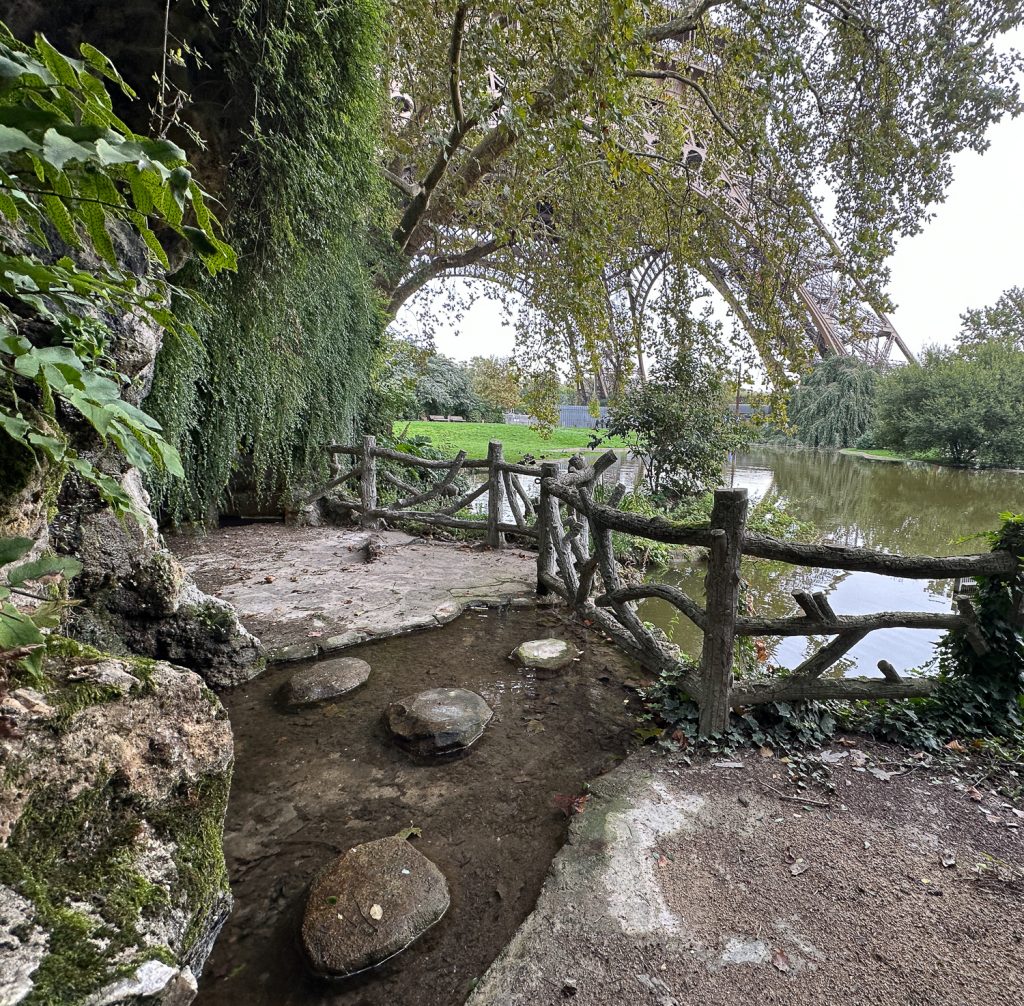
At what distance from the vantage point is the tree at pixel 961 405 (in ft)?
58.8

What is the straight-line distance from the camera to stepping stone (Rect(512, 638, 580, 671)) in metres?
3.23

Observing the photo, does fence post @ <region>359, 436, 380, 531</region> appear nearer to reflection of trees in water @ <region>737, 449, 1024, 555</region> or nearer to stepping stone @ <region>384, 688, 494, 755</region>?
stepping stone @ <region>384, 688, 494, 755</region>

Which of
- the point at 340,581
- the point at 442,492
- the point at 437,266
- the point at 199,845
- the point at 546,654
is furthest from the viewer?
the point at 437,266

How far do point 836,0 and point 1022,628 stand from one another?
16.5 ft

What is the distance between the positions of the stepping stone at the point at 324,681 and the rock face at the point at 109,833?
4.06 ft

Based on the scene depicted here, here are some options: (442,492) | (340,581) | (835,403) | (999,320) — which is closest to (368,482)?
(442,492)

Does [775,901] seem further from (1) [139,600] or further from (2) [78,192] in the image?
(1) [139,600]

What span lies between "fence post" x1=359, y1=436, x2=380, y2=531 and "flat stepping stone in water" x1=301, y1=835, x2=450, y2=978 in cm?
551

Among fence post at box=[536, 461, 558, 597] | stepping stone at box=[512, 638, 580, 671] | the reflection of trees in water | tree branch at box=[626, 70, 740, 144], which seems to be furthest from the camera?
the reflection of trees in water

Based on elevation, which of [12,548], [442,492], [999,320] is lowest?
[442,492]

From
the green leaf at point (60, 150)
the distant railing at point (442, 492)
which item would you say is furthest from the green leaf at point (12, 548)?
the distant railing at point (442, 492)

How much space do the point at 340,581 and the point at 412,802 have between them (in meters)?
2.90

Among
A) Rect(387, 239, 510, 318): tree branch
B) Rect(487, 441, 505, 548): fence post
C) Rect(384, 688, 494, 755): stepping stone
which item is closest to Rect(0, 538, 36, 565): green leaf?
Rect(384, 688, 494, 755): stepping stone

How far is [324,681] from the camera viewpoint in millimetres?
2918
